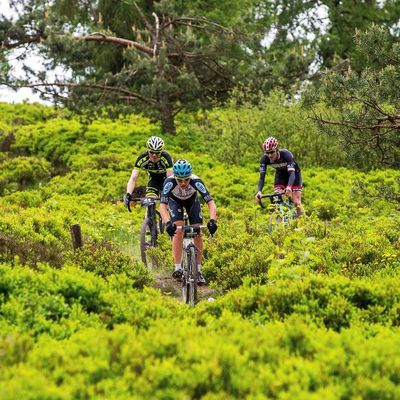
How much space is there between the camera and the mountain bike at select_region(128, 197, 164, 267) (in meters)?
11.4

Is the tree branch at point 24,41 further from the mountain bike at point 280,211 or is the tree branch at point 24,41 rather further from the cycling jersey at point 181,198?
the cycling jersey at point 181,198

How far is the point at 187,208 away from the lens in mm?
9750

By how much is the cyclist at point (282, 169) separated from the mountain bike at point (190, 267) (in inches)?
157

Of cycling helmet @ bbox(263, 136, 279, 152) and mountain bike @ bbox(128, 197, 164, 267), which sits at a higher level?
cycling helmet @ bbox(263, 136, 279, 152)

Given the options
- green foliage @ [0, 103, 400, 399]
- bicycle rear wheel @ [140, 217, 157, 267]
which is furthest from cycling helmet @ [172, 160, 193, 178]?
bicycle rear wheel @ [140, 217, 157, 267]

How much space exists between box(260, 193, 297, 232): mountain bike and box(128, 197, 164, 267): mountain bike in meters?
2.34

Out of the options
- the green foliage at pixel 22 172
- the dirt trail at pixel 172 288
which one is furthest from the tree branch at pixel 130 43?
the dirt trail at pixel 172 288

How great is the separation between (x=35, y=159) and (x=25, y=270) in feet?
53.9

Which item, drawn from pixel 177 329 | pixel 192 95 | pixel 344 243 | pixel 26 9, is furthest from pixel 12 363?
pixel 26 9

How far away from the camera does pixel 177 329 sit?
5.75m

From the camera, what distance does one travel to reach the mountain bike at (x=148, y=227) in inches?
448

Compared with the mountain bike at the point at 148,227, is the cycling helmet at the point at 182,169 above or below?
above

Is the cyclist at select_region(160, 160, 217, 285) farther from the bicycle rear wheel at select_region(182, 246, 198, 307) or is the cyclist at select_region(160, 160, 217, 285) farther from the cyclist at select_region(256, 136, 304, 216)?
the cyclist at select_region(256, 136, 304, 216)

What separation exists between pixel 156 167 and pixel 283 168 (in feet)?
9.73
